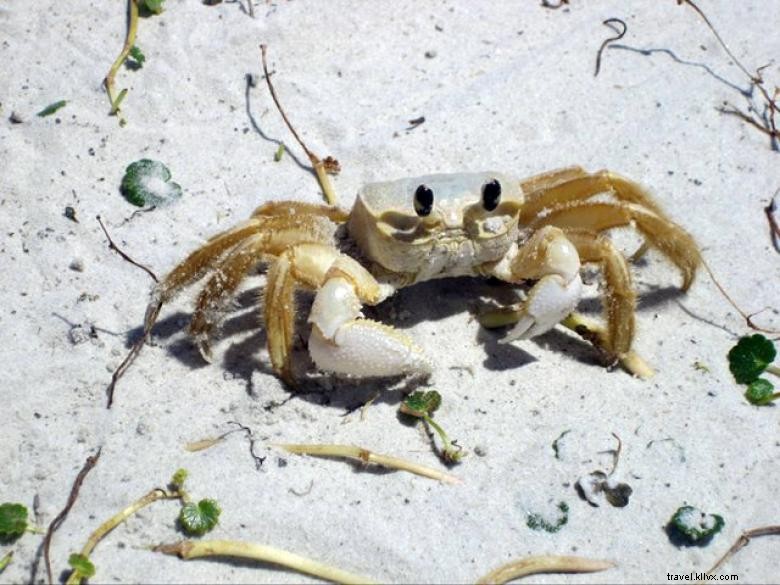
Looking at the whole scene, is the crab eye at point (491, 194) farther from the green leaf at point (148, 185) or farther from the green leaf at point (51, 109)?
the green leaf at point (51, 109)

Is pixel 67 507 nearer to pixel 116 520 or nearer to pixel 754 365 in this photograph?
pixel 116 520

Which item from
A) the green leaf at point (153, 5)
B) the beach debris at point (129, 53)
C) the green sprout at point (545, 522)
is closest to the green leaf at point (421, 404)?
the green sprout at point (545, 522)

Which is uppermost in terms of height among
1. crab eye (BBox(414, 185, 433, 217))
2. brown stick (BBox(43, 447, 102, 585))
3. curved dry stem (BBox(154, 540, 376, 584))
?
crab eye (BBox(414, 185, 433, 217))

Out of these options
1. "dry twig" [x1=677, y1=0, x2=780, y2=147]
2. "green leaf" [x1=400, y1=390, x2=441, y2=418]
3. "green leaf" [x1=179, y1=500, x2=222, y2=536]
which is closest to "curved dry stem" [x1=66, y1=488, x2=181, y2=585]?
"green leaf" [x1=179, y1=500, x2=222, y2=536]

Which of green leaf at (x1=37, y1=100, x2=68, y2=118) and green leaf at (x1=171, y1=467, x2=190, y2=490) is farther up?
green leaf at (x1=37, y1=100, x2=68, y2=118)

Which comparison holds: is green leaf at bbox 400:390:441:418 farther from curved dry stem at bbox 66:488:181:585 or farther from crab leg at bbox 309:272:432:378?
curved dry stem at bbox 66:488:181:585

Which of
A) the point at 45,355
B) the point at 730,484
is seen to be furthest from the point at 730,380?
the point at 45,355
